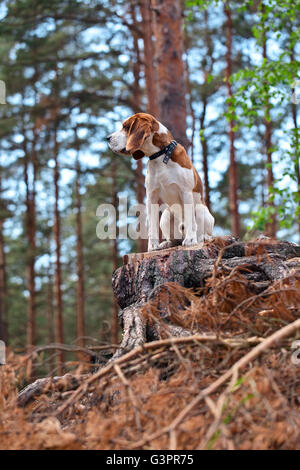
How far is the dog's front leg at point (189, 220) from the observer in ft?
15.6

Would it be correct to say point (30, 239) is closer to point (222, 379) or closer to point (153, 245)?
point (153, 245)

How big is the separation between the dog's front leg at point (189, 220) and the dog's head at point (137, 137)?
569 mm

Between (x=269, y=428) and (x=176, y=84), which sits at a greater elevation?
(x=176, y=84)

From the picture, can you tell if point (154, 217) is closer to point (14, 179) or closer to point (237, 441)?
point (237, 441)

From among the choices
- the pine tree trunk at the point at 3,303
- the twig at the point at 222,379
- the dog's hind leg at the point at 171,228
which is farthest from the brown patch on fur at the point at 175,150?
the pine tree trunk at the point at 3,303

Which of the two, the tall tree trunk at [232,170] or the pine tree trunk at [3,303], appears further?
the pine tree trunk at [3,303]

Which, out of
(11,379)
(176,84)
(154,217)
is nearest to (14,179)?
(176,84)

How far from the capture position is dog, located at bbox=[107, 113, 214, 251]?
4473mm

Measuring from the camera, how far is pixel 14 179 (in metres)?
18.6

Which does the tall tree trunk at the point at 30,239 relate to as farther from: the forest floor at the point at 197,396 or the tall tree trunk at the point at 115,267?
the forest floor at the point at 197,396

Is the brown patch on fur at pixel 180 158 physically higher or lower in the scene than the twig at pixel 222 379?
higher

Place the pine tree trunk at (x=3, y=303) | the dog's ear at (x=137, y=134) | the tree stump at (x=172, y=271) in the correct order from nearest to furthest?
1. the tree stump at (x=172, y=271)
2. the dog's ear at (x=137, y=134)
3. the pine tree trunk at (x=3, y=303)
